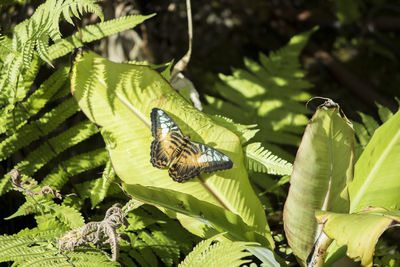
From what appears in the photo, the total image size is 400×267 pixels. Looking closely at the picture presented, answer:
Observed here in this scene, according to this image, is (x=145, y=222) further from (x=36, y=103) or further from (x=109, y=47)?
(x=109, y=47)

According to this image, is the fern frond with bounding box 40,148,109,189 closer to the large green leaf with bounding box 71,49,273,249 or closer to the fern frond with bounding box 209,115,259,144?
the large green leaf with bounding box 71,49,273,249

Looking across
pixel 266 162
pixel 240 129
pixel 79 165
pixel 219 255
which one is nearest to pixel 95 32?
pixel 79 165

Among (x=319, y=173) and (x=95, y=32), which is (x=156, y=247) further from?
(x=95, y=32)

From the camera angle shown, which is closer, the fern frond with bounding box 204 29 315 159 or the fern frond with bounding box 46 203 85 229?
the fern frond with bounding box 46 203 85 229

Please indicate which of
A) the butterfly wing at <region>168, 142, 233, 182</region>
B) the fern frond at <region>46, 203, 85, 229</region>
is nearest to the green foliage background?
the fern frond at <region>46, 203, 85, 229</region>

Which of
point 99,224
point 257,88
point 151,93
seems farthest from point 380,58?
point 99,224
